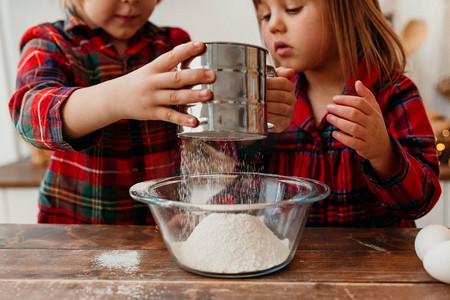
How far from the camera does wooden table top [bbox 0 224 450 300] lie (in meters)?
0.46

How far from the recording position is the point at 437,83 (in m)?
1.81

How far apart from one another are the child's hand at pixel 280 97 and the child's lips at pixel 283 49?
0.14 m

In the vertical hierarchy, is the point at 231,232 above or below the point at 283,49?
below

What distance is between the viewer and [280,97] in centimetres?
67

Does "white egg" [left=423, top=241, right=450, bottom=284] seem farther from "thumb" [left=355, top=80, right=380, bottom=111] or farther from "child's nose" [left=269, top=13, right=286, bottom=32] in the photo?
"child's nose" [left=269, top=13, right=286, bottom=32]

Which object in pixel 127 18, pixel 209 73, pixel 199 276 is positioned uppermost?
pixel 127 18

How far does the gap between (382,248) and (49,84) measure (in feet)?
2.05

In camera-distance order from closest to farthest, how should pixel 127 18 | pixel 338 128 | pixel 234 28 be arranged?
pixel 338 128 → pixel 127 18 → pixel 234 28

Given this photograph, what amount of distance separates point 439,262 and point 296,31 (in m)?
0.49

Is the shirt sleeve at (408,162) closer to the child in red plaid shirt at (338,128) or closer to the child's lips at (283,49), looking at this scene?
the child in red plaid shirt at (338,128)

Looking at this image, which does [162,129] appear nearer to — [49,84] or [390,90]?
[49,84]

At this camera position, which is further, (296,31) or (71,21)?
(71,21)

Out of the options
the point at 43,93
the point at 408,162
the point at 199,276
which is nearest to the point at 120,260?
the point at 199,276

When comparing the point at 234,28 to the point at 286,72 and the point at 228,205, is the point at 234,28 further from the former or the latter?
the point at 228,205
